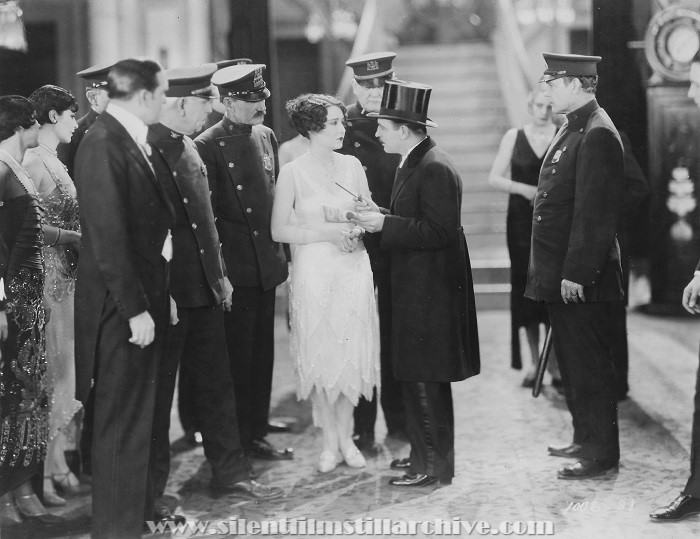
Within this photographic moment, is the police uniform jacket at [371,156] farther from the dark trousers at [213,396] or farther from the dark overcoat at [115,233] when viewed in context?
the dark overcoat at [115,233]

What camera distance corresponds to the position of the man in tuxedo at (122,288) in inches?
117

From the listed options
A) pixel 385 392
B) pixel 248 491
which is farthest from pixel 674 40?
pixel 248 491

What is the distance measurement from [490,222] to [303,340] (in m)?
4.01

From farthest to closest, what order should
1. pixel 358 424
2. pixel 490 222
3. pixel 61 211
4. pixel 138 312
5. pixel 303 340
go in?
pixel 490 222 < pixel 358 424 < pixel 303 340 < pixel 61 211 < pixel 138 312

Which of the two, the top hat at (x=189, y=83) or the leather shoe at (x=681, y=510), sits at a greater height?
the top hat at (x=189, y=83)

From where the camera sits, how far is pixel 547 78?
13.0ft

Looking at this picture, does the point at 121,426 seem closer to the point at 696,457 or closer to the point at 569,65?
the point at 696,457

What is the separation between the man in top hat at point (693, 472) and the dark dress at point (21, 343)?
2.34 meters

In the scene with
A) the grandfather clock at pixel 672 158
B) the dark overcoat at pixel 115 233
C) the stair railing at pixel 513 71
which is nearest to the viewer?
the dark overcoat at pixel 115 233

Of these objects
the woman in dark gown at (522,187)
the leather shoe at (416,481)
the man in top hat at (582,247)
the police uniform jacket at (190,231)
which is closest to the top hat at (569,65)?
the man in top hat at (582,247)

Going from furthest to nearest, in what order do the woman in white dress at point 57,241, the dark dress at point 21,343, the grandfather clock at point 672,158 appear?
the grandfather clock at point 672,158
the woman in white dress at point 57,241
the dark dress at point 21,343

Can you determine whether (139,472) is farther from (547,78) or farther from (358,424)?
(547,78)

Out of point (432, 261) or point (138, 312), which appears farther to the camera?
point (432, 261)

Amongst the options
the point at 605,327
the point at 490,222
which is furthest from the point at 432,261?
the point at 490,222
